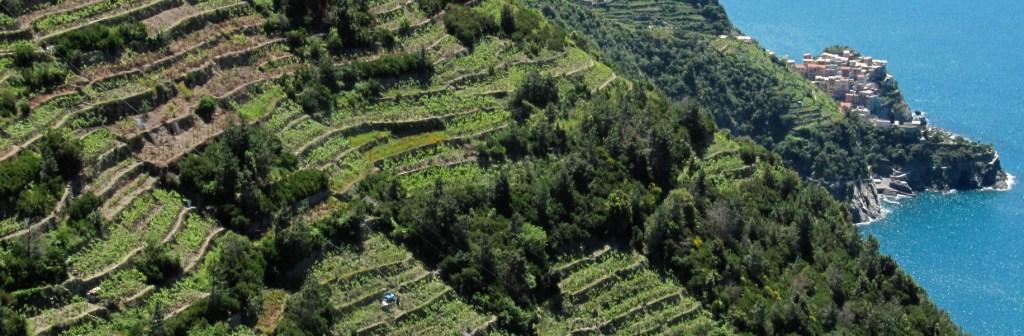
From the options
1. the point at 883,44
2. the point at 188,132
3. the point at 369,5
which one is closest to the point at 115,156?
the point at 188,132

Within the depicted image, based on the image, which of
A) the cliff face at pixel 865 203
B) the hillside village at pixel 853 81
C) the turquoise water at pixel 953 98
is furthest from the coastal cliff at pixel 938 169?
the hillside village at pixel 853 81

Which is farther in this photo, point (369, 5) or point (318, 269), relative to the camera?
point (369, 5)

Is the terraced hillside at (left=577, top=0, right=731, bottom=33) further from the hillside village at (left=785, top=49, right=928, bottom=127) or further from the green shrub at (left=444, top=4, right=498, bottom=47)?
the green shrub at (left=444, top=4, right=498, bottom=47)

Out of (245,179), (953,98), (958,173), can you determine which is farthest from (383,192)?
(953,98)

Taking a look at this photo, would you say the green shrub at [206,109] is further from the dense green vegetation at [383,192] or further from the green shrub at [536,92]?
the green shrub at [536,92]

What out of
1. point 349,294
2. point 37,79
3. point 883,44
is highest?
point 37,79

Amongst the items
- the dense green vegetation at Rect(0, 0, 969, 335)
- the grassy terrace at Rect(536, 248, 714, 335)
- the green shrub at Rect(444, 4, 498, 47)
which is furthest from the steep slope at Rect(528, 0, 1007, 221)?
the grassy terrace at Rect(536, 248, 714, 335)

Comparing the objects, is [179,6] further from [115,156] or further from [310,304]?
[310,304]
